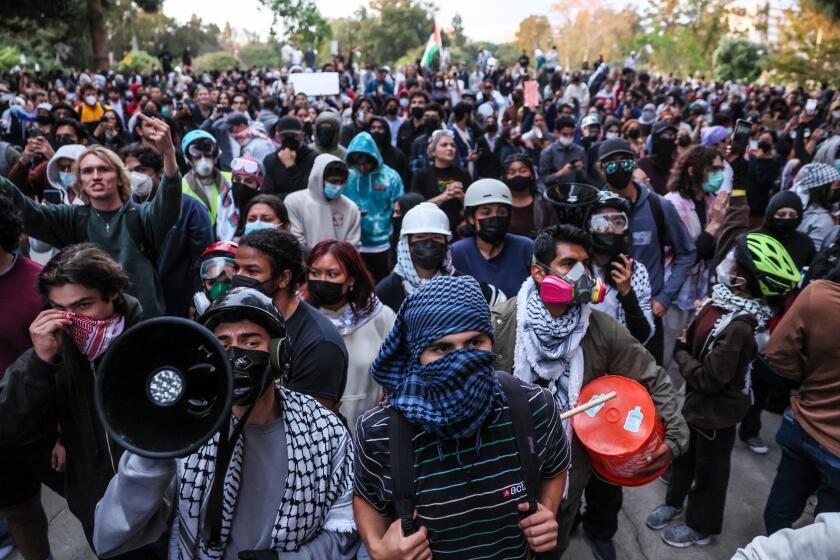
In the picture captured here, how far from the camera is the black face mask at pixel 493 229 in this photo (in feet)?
12.7

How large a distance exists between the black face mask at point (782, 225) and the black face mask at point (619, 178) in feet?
3.63

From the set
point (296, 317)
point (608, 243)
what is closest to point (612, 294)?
point (608, 243)

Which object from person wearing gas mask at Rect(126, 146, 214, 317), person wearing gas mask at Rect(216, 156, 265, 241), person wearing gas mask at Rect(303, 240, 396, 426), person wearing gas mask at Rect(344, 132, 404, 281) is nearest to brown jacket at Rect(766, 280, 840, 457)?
person wearing gas mask at Rect(303, 240, 396, 426)

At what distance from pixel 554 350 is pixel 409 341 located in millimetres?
1032

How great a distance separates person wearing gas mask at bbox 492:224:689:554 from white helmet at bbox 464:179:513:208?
3.89 ft

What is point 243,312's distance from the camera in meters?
1.78

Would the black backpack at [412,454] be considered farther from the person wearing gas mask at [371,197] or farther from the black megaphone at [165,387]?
the person wearing gas mask at [371,197]

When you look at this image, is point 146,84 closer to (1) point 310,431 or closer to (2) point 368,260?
(2) point 368,260

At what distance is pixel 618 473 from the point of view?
247cm

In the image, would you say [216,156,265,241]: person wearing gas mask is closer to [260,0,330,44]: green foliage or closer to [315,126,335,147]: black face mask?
[315,126,335,147]: black face mask

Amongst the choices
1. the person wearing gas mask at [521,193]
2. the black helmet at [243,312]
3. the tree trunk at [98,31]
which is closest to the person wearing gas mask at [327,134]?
the person wearing gas mask at [521,193]

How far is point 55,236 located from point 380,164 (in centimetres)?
288

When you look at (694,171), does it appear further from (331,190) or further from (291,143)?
(291,143)

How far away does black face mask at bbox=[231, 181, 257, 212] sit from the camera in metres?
5.13
